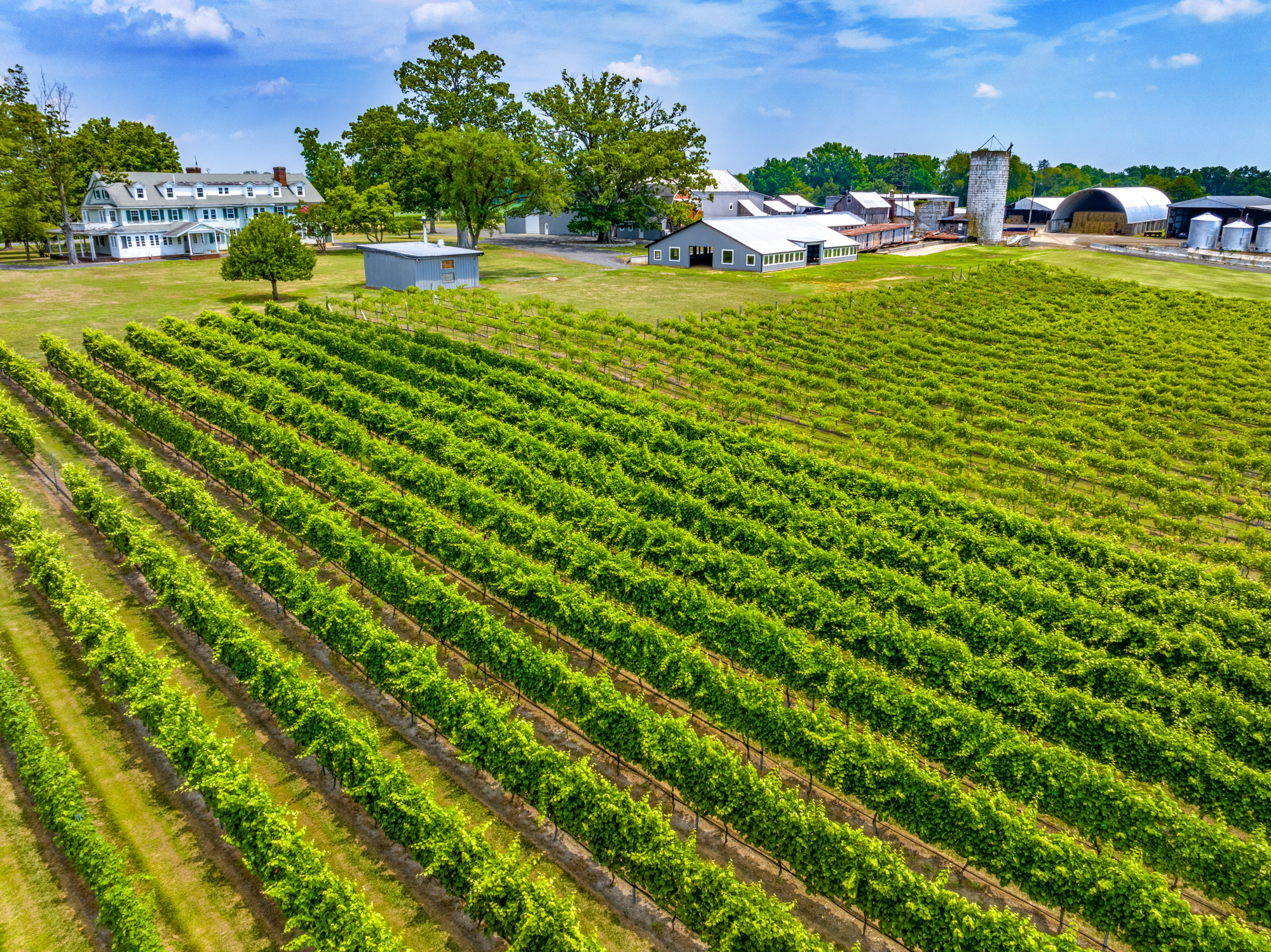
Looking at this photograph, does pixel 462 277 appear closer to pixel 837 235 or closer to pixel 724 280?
pixel 724 280

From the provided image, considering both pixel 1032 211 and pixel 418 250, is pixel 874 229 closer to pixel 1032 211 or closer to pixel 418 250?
pixel 1032 211

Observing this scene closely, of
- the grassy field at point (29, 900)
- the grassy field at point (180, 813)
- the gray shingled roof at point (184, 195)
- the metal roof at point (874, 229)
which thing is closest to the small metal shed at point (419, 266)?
the gray shingled roof at point (184, 195)

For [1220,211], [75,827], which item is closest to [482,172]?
[75,827]

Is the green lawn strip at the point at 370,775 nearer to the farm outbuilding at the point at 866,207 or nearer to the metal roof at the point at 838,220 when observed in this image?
the metal roof at the point at 838,220

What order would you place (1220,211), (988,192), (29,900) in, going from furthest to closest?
(988,192), (1220,211), (29,900)

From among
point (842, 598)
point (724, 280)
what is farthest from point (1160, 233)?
point (842, 598)
